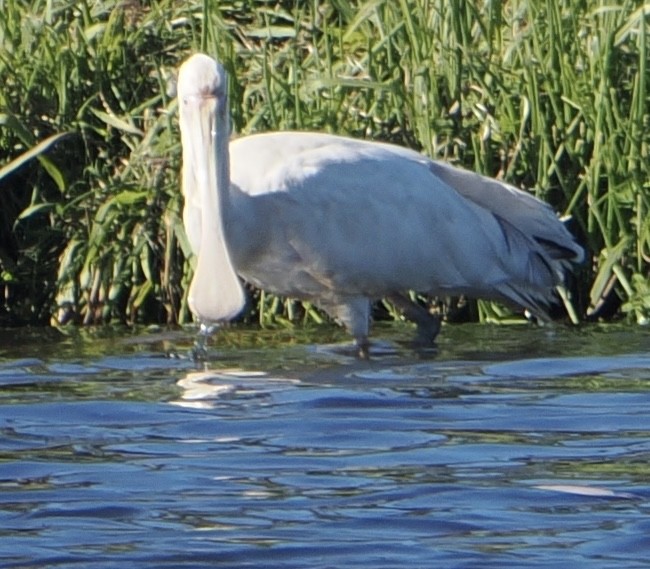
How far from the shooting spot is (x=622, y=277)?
295 inches

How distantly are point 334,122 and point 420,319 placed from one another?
1197mm

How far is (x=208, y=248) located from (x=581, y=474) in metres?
2.57

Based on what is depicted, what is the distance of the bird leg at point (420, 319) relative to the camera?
7336 mm

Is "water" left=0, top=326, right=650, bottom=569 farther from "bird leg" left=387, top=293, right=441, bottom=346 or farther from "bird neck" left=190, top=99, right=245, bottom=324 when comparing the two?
"bird neck" left=190, top=99, right=245, bottom=324

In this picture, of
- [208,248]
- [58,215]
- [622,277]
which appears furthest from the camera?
[58,215]

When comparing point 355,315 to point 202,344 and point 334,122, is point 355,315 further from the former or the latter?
point 334,122

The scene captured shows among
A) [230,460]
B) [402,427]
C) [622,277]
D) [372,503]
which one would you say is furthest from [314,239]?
[372,503]

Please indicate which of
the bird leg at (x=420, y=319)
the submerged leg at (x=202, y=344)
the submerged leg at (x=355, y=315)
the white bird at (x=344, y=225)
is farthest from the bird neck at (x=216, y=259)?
the bird leg at (x=420, y=319)

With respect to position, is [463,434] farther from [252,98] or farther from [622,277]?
[252,98]

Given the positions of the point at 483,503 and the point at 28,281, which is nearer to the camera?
the point at 483,503

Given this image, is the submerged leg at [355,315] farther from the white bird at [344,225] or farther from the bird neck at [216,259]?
the bird neck at [216,259]

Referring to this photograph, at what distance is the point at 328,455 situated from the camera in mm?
4957

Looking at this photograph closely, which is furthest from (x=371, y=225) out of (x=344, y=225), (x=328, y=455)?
(x=328, y=455)

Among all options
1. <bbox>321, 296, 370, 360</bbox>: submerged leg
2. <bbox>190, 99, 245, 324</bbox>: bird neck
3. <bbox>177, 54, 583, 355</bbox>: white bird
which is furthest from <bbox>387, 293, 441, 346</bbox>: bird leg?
<bbox>190, 99, 245, 324</bbox>: bird neck
